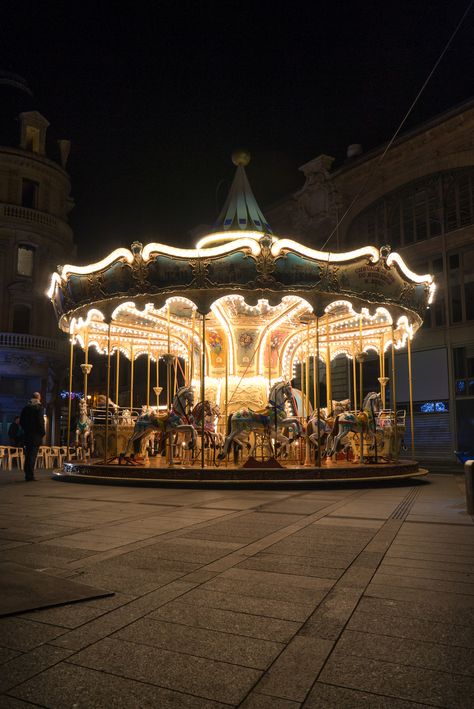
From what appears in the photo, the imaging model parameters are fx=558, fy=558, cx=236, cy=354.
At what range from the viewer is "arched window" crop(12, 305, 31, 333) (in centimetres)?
3192

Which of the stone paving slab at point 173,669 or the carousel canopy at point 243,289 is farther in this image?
the carousel canopy at point 243,289

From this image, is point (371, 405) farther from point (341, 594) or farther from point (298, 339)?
point (341, 594)

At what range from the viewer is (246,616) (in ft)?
11.5

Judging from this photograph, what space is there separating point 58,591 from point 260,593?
1424 mm

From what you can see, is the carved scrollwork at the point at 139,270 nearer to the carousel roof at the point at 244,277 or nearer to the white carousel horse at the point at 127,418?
the carousel roof at the point at 244,277

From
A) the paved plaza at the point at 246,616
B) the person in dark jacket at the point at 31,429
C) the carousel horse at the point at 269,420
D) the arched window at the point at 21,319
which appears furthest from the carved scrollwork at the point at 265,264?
the arched window at the point at 21,319

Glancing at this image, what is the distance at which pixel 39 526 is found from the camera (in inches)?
267

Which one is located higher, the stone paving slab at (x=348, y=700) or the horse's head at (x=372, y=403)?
the horse's head at (x=372, y=403)

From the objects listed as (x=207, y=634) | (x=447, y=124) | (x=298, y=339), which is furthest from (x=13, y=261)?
(x=207, y=634)

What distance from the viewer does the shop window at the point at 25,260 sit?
3212cm

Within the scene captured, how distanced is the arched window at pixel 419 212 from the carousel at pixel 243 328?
9971 millimetres

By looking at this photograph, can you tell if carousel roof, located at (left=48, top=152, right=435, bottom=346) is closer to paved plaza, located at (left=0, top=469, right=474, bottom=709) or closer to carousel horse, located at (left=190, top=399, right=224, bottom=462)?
carousel horse, located at (left=190, top=399, right=224, bottom=462)

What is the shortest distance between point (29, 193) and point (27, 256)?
13.1 feet

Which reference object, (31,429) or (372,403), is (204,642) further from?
(372,403)
